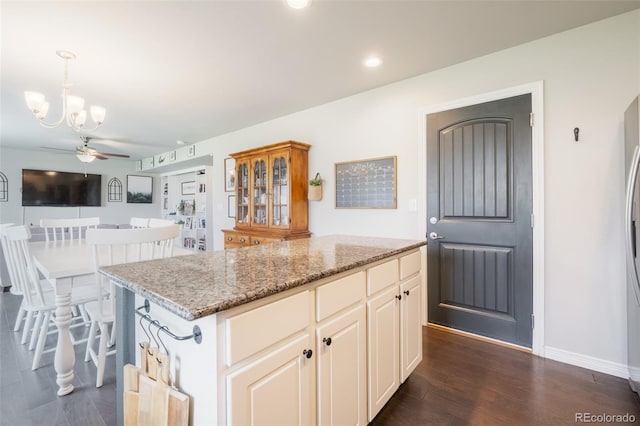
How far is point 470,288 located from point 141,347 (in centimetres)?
238

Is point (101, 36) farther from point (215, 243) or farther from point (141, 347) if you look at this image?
point (215, 243)

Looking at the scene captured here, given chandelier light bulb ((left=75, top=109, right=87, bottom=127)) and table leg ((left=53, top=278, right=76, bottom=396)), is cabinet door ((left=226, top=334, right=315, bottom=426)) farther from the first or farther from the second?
chandelier light bulb ((left=75, top=109, right=87, bottom=127))

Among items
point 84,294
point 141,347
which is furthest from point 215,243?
point 141,347

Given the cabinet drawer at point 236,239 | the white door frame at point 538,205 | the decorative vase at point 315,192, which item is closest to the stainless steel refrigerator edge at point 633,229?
the white door frame at point 538,205

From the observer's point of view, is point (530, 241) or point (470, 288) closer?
point (530, 241)

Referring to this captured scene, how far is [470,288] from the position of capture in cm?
244

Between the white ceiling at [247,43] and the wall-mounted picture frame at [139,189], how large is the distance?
15.0ft

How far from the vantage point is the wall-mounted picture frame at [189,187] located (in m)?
6.88

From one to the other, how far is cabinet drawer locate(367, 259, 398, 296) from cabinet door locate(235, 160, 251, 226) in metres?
2.82

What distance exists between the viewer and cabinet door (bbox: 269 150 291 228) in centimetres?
348

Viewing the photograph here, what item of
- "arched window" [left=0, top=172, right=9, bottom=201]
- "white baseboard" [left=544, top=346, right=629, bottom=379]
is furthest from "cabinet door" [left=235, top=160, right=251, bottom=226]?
"arched window" [left=0, top=172, right=9, bottom=201]

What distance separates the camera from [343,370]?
1.19 meters

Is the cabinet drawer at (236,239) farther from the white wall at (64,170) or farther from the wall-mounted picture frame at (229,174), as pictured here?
the white wall at (64,170)

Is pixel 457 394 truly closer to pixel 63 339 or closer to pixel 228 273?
pixel 228 273
